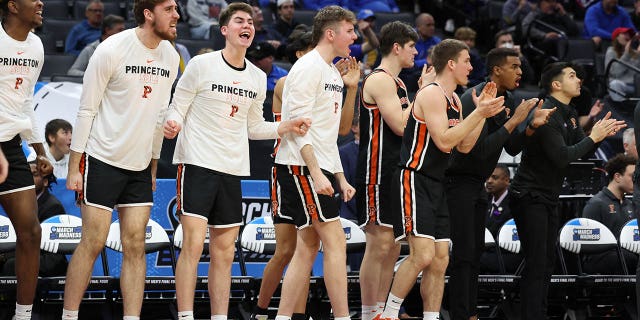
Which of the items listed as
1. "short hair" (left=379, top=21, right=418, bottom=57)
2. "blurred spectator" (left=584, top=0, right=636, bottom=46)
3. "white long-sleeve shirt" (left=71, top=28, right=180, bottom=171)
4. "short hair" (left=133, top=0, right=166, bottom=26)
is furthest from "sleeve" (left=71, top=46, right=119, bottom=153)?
"blurred spectator" (left=584, top=0, right=636, bottom=46)

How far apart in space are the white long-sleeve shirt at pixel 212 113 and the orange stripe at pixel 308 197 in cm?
43

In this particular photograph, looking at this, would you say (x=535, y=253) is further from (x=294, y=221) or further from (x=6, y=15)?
(x=6, y=15)

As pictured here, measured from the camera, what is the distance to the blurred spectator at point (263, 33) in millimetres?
13008

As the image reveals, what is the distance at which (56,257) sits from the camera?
8727 millimetres

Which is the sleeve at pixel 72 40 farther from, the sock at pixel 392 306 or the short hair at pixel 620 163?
the sock at pixel 392 306

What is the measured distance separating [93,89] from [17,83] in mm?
509

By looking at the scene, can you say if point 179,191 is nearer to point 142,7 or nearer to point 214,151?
point 214,151

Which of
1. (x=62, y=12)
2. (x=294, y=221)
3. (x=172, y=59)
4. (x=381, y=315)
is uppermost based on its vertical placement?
(x=62, y=12)

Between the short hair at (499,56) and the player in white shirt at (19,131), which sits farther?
the short hair at (499,56)

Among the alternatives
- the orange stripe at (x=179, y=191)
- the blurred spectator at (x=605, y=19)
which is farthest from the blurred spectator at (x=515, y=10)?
the orange stripe at (x=179, y=191)

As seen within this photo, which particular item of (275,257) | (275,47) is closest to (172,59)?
(275,257)

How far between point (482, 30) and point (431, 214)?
959 centimetres

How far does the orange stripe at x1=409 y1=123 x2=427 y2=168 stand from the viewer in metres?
7.43

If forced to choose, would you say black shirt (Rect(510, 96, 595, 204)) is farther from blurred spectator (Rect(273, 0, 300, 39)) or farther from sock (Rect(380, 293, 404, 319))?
blurred spectator (Rect(273, 0, 300, 39))
